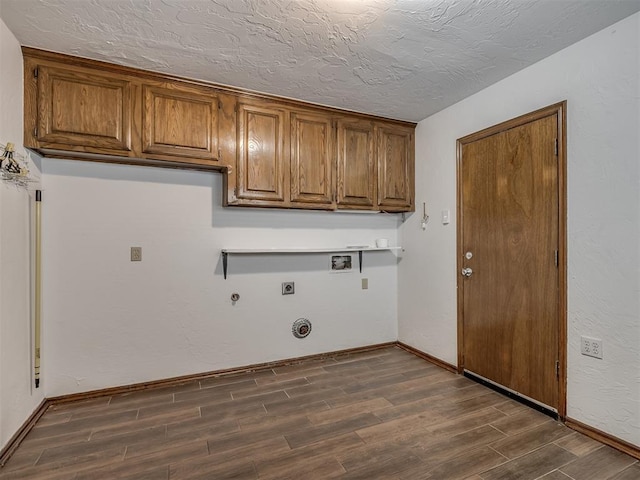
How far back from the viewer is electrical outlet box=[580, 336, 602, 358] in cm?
197

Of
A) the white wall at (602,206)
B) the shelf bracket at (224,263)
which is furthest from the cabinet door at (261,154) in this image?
the white wall at (602,206)

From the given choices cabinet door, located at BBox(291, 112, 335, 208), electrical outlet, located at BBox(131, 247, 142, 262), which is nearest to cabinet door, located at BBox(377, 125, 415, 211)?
cabinet door, located at BBox(291, 112, 335, 208)

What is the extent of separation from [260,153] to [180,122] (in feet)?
2.10

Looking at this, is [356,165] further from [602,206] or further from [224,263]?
[602,206]

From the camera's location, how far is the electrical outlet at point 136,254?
2595 mm

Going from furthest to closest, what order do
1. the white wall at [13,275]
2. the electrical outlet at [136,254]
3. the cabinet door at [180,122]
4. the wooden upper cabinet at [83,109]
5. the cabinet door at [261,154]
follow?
the cabinet door at [261,154] < the electrical outlet at [136,254] < the cabinet door at [180,122] < the wooden upper cabinet at [83,109] < the white wall at [13,275]

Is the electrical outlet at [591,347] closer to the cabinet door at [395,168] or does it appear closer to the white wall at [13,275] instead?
the cabinet door at [395,168]

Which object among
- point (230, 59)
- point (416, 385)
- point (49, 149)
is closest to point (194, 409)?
point (416, 385)

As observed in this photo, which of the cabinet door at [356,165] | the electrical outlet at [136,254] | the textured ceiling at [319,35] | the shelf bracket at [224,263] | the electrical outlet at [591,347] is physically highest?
the textured ceiling at [319,35]

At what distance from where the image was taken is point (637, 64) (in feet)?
5.92

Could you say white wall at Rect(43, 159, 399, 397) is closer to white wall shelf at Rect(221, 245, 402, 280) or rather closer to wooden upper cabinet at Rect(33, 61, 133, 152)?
white wall shelf at Rect(221, 245, 402, 280)

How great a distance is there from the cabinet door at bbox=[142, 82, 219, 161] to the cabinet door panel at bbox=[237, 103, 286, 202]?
0.22 metres

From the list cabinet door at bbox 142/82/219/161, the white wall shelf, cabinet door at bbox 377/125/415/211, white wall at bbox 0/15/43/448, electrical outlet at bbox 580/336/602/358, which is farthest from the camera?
cabinet door at bbox 377/125/415/211

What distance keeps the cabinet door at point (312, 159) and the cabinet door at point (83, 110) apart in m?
1.27
